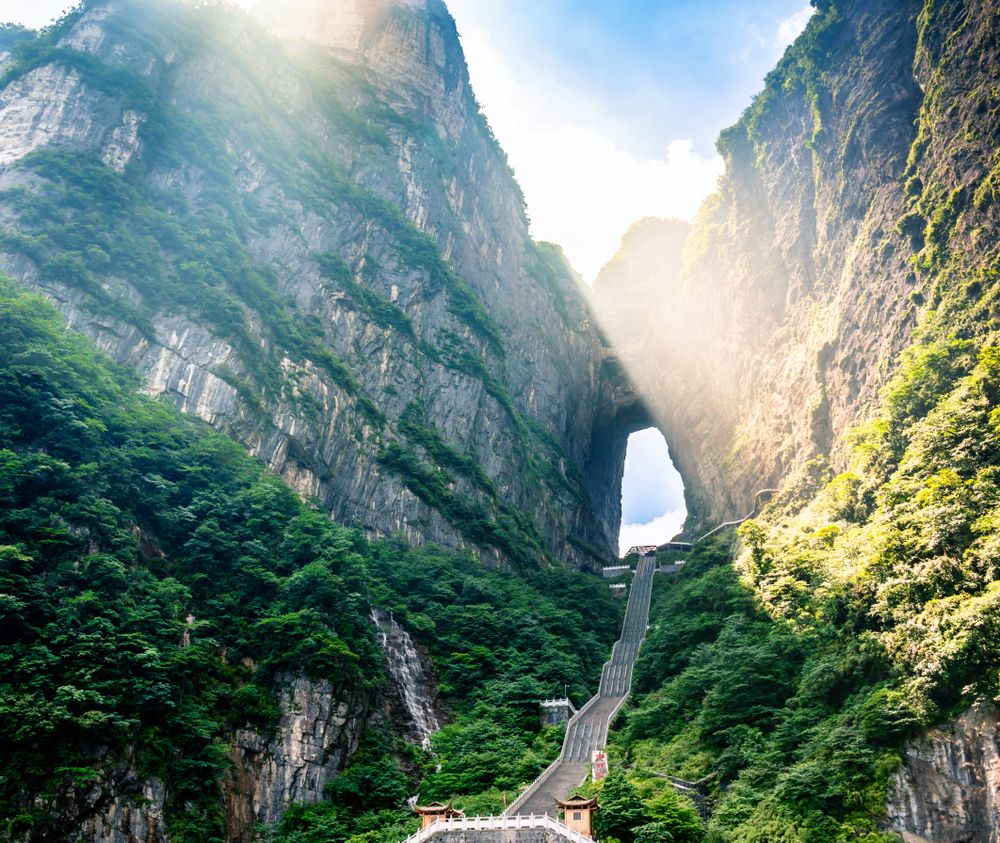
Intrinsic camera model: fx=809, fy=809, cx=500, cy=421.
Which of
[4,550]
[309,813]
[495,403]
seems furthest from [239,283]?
[309,813]

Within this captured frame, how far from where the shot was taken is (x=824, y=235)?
46.7 metres

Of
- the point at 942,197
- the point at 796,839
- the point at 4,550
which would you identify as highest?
the point at 942,197

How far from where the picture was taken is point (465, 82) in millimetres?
81375

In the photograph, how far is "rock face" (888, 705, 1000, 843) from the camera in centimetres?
1814

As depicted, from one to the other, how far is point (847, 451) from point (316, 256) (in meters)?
34.9

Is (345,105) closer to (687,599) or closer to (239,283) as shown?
(239,283)

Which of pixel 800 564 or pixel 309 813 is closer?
pixel 309 813

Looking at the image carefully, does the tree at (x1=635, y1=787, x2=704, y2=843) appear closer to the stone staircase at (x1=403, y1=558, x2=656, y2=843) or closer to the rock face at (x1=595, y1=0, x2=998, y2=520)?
the stone staircase at (x1=403, y1=558, x2=656, y2=843)

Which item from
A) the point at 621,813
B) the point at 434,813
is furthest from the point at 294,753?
the point at 621,813

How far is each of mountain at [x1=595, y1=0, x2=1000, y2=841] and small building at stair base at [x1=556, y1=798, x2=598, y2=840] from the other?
3.03 meters

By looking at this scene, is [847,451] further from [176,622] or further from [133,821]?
[133,821]

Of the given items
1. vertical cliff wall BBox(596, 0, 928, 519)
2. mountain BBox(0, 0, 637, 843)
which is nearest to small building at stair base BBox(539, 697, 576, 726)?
mountain BBox(0, 0, 637, 843)

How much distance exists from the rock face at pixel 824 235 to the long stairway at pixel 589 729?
530 inches

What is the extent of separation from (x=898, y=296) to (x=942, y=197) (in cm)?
462
